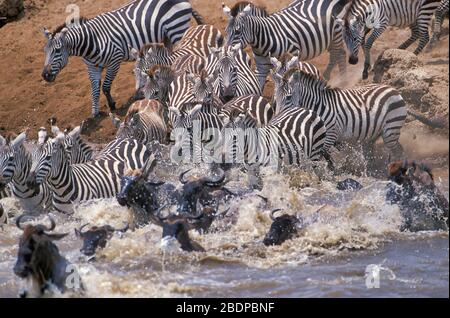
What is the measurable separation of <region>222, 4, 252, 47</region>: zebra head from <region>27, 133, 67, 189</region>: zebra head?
12.4ft

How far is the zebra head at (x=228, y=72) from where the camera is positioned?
15.0m

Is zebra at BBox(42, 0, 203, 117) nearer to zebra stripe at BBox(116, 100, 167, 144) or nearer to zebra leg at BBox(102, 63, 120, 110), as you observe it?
zebra leg at BBox(102, 63, 120, 110)

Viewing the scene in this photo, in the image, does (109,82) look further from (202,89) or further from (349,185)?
(349,185)

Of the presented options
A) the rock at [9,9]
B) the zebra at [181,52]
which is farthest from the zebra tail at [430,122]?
the rock at [9,9]

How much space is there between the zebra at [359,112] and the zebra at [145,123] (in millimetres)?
1652

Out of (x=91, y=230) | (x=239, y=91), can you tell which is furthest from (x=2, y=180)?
(x=239, y=91)

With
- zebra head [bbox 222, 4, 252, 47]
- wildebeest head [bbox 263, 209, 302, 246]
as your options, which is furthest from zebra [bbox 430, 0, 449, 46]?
wildebeest head [bbox 263, 209, 302, 246]

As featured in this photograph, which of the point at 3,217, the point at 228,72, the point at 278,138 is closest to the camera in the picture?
the point at 3,217

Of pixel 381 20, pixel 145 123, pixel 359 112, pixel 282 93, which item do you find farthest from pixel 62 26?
pixel 359 112

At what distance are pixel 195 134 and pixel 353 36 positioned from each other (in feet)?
11.2

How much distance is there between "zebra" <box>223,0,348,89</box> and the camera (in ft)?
51.6

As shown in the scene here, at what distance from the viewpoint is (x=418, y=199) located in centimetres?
1185

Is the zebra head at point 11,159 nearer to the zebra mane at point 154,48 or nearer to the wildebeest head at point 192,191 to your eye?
the wildebeest head at point 192,191

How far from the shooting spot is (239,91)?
15297 millimetres
